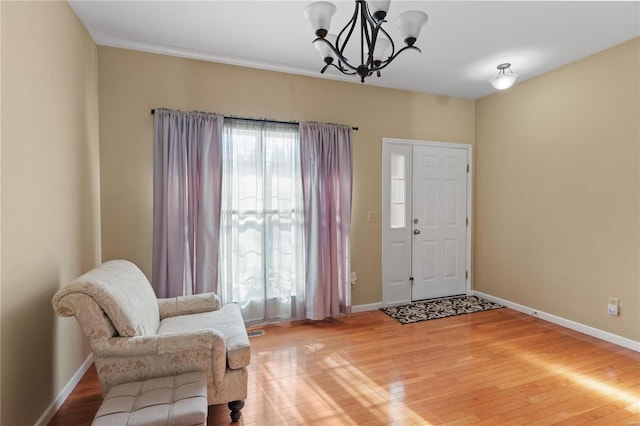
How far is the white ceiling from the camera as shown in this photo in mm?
2475

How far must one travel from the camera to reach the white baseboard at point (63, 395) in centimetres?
196

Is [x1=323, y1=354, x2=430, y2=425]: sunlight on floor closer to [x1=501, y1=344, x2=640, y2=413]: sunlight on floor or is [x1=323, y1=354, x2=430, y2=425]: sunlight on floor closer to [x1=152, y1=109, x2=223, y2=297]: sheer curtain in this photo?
[x1=501, y1=344, x2=640, y2=413]: sunlight on floor

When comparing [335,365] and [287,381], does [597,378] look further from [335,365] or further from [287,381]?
[287,381]

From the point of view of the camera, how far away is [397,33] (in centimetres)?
288

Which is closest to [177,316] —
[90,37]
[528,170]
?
[90,37]

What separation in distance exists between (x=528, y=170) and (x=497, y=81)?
3.98ft

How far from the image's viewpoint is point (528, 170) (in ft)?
12.8

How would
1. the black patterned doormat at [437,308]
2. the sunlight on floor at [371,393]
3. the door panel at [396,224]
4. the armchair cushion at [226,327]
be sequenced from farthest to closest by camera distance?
1. the door panel at [396,224]
2. the black patterned doormat at [437,308]
3. the sunlight on floor at [371,393]
4. the armchair cushion at [226,327]

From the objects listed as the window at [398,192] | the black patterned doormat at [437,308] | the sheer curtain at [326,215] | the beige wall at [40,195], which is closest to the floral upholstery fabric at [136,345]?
the beige wall at [40,195]

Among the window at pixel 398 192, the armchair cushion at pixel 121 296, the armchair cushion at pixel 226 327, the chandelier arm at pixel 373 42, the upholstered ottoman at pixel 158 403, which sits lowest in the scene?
the upholstered ottoman at pixel 158 403

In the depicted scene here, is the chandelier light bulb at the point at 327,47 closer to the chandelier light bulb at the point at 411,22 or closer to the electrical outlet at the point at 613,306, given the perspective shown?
the chandelier light bulb at the point at 411,22

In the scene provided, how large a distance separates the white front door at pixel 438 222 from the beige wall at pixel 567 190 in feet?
0.99

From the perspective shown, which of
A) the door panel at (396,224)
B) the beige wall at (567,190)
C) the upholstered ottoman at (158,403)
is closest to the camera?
the upholstered ottoman at (158,403)

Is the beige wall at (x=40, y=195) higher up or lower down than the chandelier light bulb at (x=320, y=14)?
lower down
